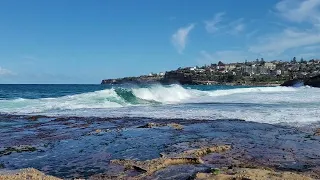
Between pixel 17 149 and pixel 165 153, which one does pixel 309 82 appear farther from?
pixel 17 149

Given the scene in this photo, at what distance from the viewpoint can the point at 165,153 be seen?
962 centimetres

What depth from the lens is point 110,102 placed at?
35.3 m

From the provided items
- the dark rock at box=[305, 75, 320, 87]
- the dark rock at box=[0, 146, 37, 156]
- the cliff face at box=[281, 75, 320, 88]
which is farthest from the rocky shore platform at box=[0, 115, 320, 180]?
the cliff face at box=[281, 75, 320, 88]

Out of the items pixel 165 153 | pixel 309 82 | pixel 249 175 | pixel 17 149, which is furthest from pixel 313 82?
pixel 249 175

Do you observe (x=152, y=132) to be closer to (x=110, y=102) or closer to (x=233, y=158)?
(x=233, y=158)

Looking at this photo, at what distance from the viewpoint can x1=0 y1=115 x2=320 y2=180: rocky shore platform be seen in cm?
756

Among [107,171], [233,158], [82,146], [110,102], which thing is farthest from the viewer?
[110,102]

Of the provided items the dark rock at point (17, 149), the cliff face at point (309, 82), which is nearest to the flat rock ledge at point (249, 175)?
the dark rock at point (17, 149)

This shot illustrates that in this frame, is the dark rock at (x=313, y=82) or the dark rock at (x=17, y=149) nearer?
the dark rock at (x=17, y=149)

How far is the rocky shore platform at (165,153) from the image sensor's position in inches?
298

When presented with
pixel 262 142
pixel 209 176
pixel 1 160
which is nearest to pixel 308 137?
pixel 262 142

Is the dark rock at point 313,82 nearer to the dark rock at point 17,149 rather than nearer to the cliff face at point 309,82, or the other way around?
the cliff face at point 309,82

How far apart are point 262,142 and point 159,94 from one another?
34931 millimetres

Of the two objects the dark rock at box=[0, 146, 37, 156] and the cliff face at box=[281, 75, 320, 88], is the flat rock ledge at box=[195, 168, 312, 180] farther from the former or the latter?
the cliff face at box=[281, 75, 320, 88]
